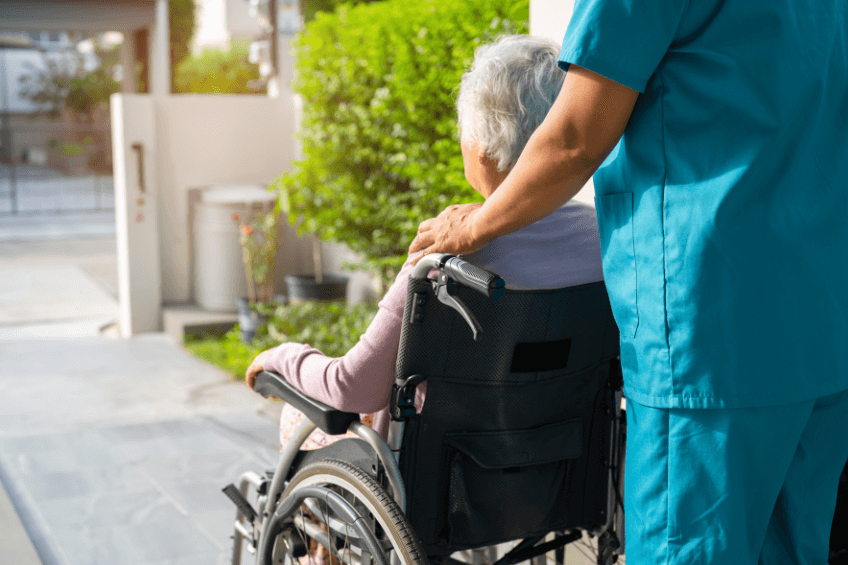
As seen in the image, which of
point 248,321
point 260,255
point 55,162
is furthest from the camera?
point 55,162

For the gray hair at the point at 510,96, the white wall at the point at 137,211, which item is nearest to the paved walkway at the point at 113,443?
the white wall at the point at 137,211

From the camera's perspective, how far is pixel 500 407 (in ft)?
5.53

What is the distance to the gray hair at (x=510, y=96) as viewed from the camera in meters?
1.59

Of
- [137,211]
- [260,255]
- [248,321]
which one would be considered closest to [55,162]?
[137,211]

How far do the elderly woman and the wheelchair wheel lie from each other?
0.15 meters

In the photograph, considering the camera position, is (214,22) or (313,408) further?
(214,22)

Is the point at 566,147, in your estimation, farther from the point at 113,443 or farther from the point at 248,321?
the point at 248,321

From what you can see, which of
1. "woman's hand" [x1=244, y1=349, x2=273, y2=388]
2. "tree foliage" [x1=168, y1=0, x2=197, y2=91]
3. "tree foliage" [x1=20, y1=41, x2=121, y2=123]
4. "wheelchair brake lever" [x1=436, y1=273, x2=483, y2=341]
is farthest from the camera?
"tree foliage" [x1=20, y1=41, x2=121, y2=123]

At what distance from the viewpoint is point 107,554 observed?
9.70ft

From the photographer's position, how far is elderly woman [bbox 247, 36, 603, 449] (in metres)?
1.59

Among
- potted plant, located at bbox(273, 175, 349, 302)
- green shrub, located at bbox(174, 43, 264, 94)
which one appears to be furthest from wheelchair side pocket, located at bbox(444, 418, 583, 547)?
green shrub, located at bbox(174, 43, 264, 94)

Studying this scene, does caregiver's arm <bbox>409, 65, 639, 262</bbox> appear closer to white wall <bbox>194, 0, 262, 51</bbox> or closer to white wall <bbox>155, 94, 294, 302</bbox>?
white wall <bbox>155, 94, 294, 302</bbox>

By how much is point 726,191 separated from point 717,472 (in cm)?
41

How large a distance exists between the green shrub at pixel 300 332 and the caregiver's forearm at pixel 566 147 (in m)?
3.45
